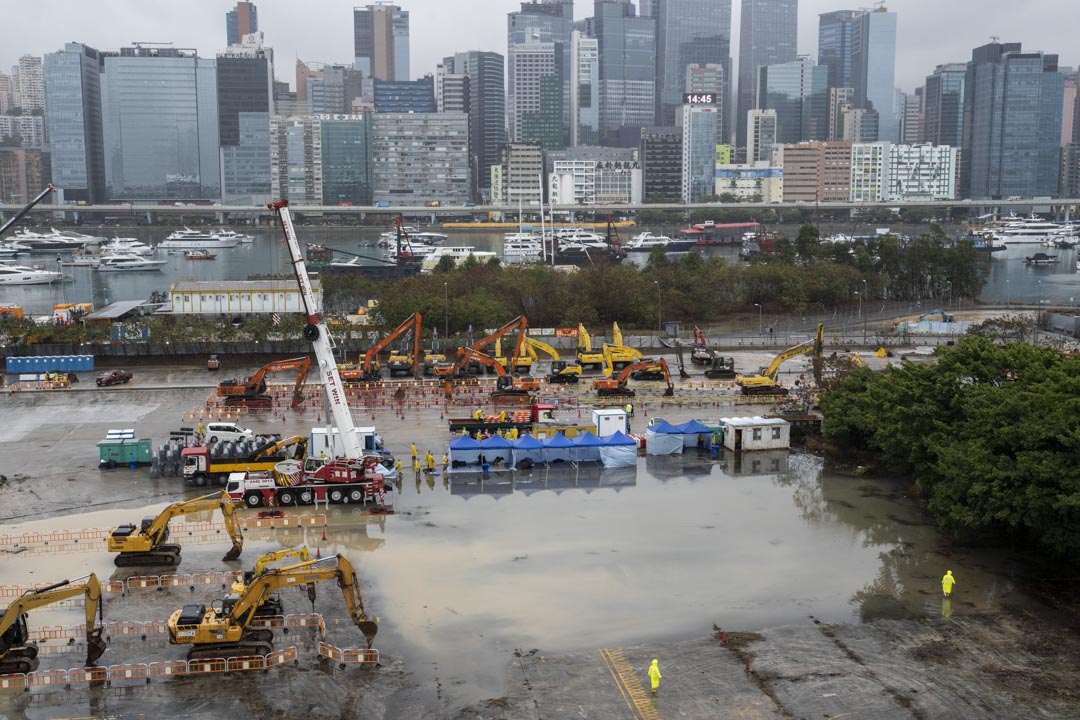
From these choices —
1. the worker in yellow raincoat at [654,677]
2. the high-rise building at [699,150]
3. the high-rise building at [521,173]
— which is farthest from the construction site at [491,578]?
the high-rise building at [699,150]

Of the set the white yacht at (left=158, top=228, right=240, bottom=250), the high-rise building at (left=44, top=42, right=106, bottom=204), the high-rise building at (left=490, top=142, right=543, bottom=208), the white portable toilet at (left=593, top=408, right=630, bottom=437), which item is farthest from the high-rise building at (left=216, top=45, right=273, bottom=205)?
the white portable toilet at (left=593, top=408, right=630, bottom=437)

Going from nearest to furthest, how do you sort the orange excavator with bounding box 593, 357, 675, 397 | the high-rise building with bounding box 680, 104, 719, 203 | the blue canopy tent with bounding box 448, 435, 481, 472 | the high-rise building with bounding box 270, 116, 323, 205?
the blue canopy tent with bounding box 448, 435, 481, 472, the orange excavator with bounding box 593, 357, 675, 397, the high-rise building with bounding box 270, 116, 323, 205, the high-rise building with bounding box 680, 104, 719, 203

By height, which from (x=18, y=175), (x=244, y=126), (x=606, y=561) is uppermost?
(x=244, y=126)

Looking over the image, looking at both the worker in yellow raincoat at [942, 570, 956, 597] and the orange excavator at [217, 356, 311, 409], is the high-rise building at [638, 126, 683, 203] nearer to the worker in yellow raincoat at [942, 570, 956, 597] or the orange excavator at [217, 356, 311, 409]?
the orange excavator at [217, 356, 311, 409]

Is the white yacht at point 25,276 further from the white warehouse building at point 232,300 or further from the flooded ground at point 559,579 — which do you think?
the flooded ground at point 559,579

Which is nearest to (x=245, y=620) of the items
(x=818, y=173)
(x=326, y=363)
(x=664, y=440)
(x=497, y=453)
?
(x=326, y=363)

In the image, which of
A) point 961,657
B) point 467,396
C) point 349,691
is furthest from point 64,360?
point 961,657

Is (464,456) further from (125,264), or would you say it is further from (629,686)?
(125,264)
